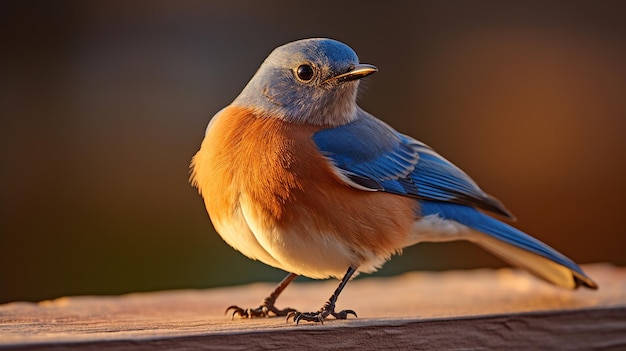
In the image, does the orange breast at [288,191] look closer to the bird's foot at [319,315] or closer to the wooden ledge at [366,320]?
the bird's foot at [319,315]

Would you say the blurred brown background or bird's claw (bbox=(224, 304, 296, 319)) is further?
the blurred brown background

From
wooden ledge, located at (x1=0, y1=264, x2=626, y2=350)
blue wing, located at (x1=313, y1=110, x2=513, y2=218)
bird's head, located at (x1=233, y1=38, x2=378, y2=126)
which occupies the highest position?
bird's head, located at (x1=233, y1=38, x2=378, y2=126)

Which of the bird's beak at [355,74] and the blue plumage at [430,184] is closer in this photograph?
the bird's beak at [355,74]

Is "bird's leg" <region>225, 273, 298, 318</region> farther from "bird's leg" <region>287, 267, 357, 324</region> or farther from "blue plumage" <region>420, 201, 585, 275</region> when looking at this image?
"blue plumage" <region>420, 201, 585, 275</region>

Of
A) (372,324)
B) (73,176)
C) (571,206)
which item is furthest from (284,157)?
(571,206)

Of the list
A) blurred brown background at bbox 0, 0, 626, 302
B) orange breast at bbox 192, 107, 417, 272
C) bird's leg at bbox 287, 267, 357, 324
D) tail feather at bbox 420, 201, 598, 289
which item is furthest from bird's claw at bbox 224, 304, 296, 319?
blurred brown background at bbox 0, 0, 626, 302

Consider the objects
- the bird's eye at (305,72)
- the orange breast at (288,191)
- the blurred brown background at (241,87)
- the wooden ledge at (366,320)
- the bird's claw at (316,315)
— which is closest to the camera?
the wooden ledge at (366,320)

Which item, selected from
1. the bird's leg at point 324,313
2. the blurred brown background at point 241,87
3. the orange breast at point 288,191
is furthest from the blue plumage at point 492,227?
the blurred brown background at point 241,87

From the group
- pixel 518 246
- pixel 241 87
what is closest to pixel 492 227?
pixel 518 246

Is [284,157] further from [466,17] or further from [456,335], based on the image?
[466,17]
